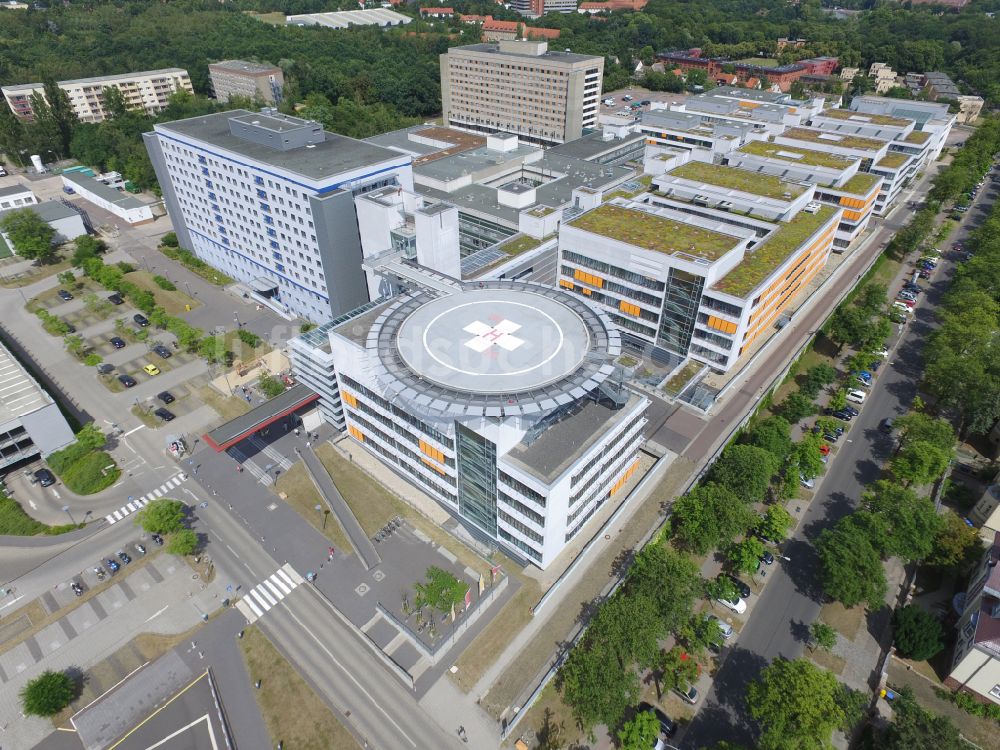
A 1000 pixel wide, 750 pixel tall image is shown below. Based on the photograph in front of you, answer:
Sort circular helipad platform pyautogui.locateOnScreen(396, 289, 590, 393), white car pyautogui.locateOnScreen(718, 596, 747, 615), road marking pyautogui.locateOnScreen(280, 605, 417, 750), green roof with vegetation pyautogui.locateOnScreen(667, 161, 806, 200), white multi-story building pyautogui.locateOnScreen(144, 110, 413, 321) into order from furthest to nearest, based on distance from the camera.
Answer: green roof with vegetation pyautogui.locateOnScreen(667, 161, 806, 200)
white multi-story building pyautogui.locateOnScreen(144, 110, 413, 321)
white car pyautogui.locateOnScreen(718, 596, 747, 615)
circular helipad platform pyautogui.locateOnScreen(396, 289, 590, 393)
road marking pyautogui.locateOnScreen(280, 605, 417, 750)

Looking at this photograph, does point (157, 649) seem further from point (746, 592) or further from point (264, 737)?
point (746, 592)

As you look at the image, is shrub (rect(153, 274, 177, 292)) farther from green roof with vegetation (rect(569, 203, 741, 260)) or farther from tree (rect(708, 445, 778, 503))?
tree (rect(708, 445, 778, 503))

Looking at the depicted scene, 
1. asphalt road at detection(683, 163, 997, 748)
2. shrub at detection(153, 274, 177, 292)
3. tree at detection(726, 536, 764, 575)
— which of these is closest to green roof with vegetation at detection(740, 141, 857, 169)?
asphalt road at detection(683, 163, 997, 748)

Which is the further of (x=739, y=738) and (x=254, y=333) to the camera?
(x=254, y=333)

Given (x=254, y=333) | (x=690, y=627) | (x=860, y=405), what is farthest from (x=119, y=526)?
(x=860, y=405)

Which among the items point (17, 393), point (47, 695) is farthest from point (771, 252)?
point (17, 393)

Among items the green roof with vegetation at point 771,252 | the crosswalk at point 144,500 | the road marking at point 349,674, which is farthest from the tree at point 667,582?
the crosswalk at point 144,500

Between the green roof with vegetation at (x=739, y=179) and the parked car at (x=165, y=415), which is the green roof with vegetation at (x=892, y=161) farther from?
the parked car at (x=165, y=415)
